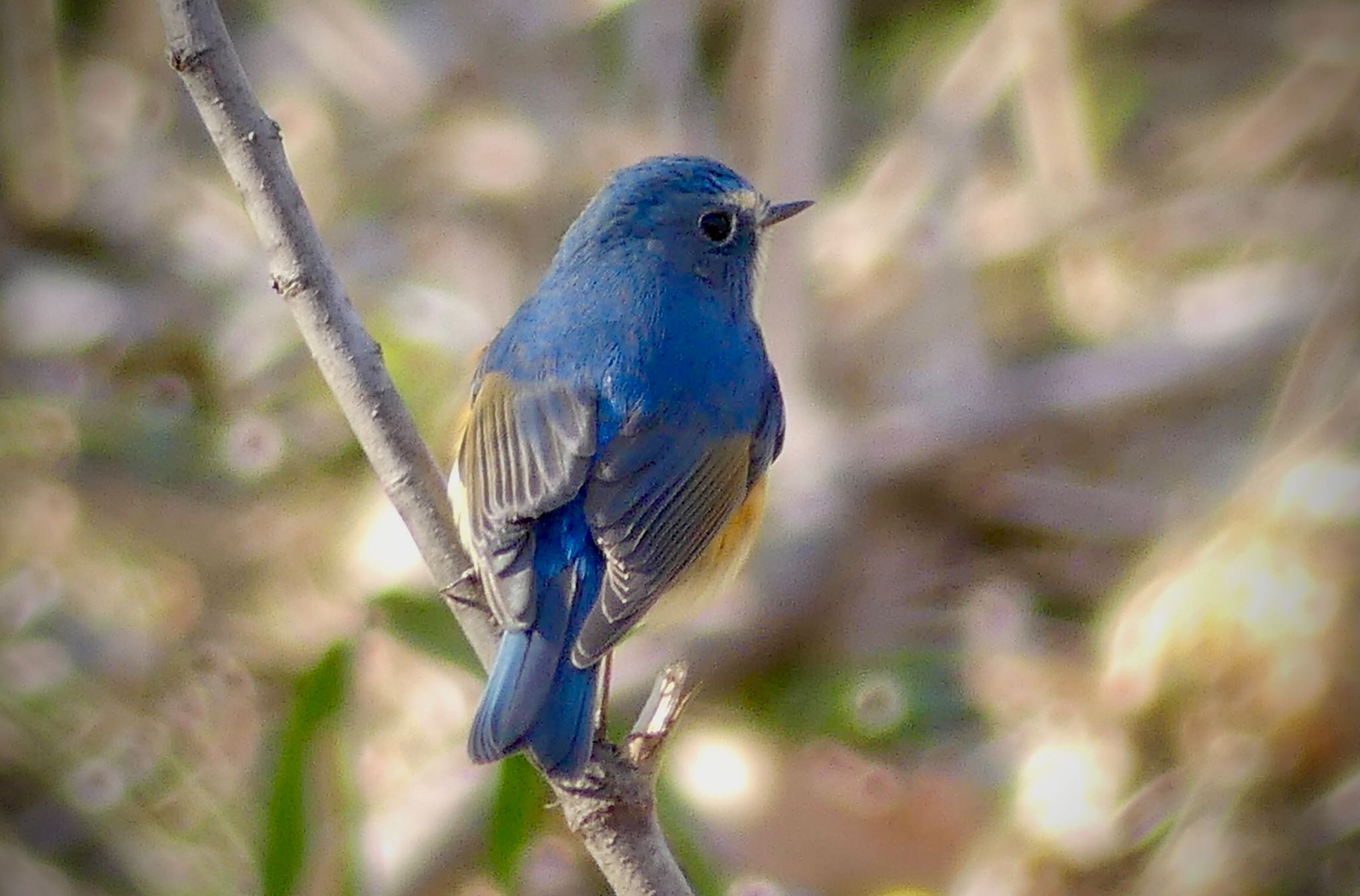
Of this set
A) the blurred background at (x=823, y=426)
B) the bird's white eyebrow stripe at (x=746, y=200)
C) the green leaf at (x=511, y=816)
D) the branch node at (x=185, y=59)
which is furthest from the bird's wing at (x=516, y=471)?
the blurred background at (x=823, y=426)

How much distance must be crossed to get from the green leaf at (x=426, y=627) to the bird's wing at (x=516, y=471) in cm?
24

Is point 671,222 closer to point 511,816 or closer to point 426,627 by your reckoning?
point 426,627

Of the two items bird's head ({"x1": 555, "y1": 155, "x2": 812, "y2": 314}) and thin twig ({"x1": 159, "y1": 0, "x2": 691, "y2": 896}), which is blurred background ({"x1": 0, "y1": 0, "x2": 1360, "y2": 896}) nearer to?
bird's head ({"x1": 555, "y1": 155, "x2": 812, "y2": 314})

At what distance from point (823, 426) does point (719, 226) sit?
1666mm

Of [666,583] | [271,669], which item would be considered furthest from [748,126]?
[666,583]

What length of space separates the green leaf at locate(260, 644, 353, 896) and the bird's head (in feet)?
2.60

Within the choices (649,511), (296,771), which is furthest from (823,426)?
(296,771)

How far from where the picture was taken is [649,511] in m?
2.46

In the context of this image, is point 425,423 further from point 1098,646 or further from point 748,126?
point 1098,646

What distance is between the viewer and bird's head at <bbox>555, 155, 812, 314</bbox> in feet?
9.30

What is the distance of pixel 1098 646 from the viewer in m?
4.31

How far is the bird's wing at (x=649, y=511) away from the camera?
2271 mm

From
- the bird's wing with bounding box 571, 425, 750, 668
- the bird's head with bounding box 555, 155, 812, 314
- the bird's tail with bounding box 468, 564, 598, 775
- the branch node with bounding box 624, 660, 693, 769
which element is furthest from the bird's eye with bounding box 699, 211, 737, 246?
the branch node with bounding box 624, 660, 693, 769

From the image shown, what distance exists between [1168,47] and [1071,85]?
901 mm
